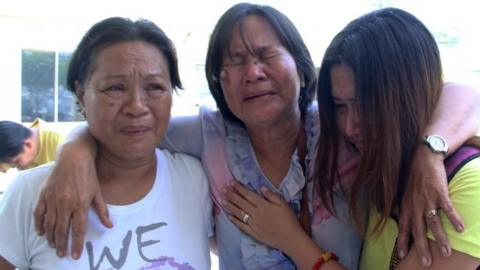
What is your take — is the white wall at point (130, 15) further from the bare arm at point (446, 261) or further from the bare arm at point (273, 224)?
the bare arm at point (446, 261)

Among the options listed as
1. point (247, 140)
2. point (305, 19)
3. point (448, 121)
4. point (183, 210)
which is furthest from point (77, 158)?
point (305, 19)

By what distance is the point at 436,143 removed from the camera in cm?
102

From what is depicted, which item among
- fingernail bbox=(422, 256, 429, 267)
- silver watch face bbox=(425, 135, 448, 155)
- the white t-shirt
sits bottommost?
the white t-shirt

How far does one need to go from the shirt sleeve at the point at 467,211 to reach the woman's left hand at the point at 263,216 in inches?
16.9

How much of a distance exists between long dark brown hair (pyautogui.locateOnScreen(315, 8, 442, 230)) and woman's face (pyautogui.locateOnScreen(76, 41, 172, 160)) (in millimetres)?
517

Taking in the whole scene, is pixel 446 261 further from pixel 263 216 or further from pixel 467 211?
pixel 263 216

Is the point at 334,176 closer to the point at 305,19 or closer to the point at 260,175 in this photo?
the point at 260,175

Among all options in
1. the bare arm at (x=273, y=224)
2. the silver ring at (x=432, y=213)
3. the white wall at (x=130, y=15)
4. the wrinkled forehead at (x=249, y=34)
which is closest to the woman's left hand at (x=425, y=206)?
the silver ring at (x=432, y=213)

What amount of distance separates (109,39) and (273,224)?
2.32ft

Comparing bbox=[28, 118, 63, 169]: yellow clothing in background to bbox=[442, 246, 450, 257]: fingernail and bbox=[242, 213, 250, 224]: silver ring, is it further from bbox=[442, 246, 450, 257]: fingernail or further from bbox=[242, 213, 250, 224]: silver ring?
bbox=[442, 246, 450, 257]: fingernail

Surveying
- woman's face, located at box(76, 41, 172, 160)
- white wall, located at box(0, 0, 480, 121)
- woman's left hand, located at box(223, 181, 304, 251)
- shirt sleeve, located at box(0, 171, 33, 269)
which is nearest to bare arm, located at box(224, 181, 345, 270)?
woman's left hand, located at box(223, 181, 304, 251)

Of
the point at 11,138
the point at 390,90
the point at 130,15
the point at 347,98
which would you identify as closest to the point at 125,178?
the point at 347,98

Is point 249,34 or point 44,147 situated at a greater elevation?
point 249,34

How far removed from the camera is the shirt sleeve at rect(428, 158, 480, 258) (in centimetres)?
90
